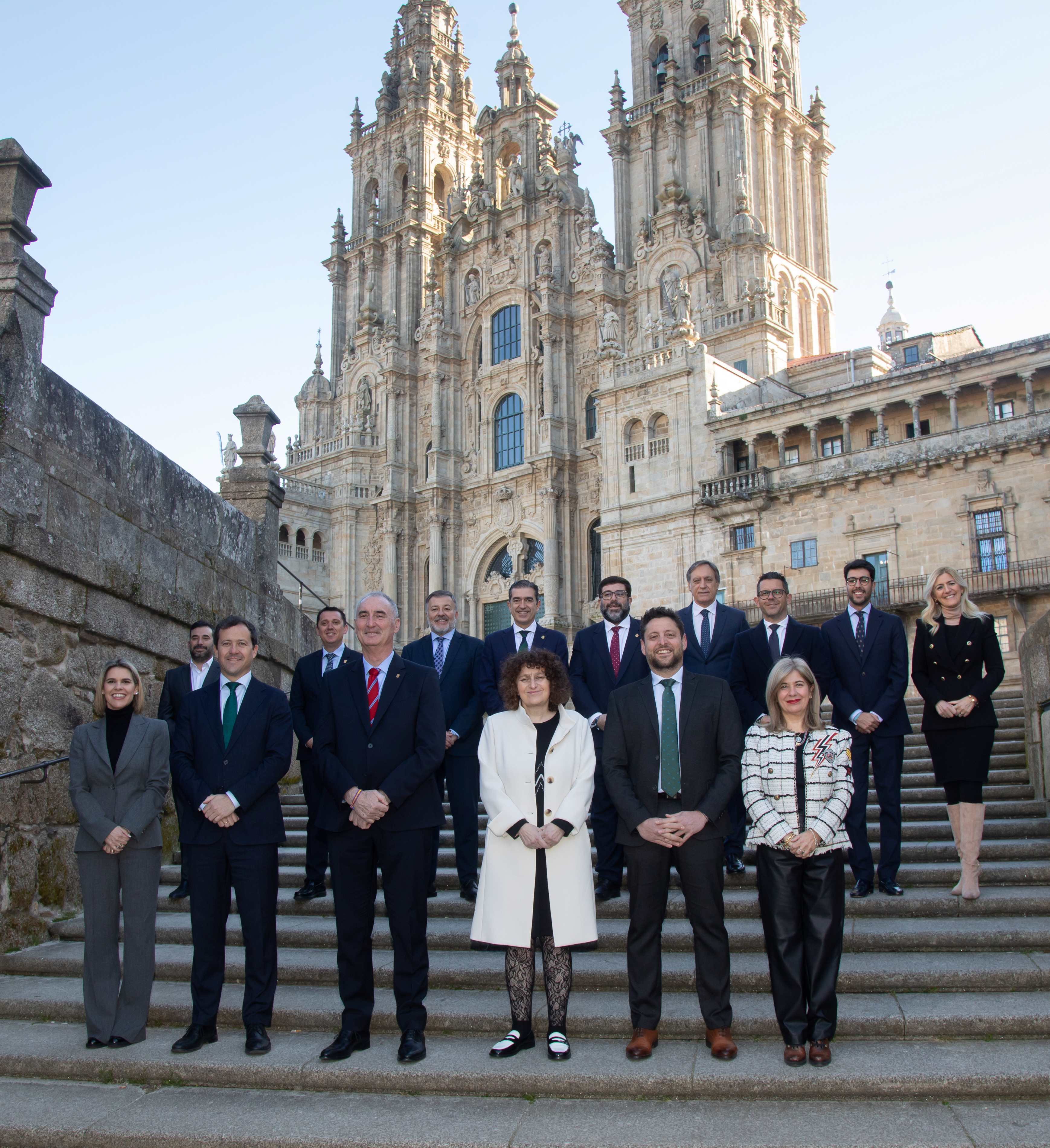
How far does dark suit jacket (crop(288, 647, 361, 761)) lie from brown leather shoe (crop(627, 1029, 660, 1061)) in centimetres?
327

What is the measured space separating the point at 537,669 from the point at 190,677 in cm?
366

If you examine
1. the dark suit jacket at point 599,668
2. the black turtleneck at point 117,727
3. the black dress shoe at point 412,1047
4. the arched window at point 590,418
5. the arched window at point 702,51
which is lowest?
the black dress shoe at point 412,1047

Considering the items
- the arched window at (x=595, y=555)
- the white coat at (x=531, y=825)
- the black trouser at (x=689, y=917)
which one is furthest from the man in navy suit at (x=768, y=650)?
the arched window at (x=595, y=555)

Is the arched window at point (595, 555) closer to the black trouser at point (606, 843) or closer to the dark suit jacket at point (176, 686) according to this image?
the dark suit jacket at point (176, 686)

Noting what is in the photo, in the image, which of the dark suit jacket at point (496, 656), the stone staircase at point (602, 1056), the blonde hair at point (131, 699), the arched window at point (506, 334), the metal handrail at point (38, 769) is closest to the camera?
the stone staircase at point (602, 1056)

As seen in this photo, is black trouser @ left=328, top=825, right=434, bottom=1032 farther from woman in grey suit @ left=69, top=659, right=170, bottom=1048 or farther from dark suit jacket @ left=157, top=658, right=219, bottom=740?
dark suit jacket @ left=157, top=658, right=219, bottom=740

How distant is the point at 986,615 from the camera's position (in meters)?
7.24

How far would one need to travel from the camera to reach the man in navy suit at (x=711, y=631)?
7.43m

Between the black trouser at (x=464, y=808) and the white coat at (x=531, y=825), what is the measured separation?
7.16ft

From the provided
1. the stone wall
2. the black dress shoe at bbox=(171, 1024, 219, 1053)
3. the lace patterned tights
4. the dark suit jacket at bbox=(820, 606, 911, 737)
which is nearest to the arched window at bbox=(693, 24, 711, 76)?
the stone wall

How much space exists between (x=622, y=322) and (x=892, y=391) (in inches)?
554

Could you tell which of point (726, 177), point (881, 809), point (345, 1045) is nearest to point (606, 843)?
point (881, 809)

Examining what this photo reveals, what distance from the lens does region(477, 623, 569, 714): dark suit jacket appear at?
25.7 feet

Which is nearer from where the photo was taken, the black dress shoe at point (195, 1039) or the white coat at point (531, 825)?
the white coat at point (531, 825)
